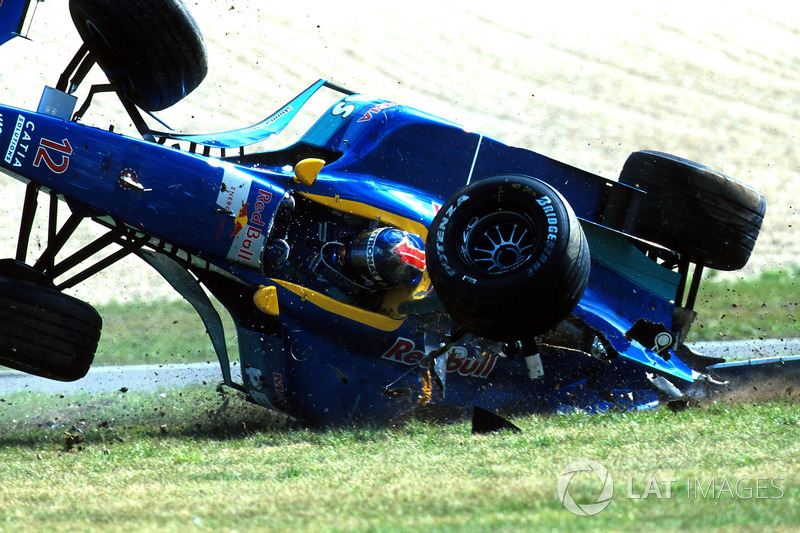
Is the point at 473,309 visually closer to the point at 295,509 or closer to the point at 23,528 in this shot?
the point at 295,509

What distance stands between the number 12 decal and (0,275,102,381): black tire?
31.7 inches

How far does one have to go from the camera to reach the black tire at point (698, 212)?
712 cm

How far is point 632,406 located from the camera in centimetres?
699

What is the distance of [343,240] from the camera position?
265 inches

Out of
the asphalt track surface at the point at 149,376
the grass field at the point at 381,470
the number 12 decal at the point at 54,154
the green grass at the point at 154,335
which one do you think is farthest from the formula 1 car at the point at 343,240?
the green grass at the point at 154,335

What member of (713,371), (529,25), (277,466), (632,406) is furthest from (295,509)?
(529,25)

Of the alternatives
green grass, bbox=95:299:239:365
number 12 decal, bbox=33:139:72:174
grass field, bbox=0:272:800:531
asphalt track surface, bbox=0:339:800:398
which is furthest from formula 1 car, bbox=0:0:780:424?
green grass, bbox=95:299:239:365

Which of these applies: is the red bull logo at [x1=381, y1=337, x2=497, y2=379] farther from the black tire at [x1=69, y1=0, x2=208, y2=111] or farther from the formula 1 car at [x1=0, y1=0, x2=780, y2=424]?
the black tire at [x1=69, y1=0, x2=208, y2=111]

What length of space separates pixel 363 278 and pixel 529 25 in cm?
1462

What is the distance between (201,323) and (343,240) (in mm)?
4783

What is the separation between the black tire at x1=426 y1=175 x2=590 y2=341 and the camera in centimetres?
488

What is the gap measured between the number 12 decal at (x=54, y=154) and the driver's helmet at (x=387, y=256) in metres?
2.06

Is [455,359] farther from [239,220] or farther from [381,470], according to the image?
[381,470]

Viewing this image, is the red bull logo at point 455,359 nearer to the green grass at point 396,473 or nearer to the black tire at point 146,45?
the green grass at point 396,473
